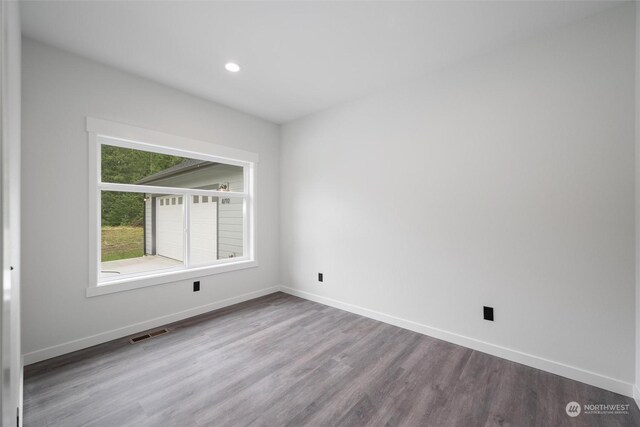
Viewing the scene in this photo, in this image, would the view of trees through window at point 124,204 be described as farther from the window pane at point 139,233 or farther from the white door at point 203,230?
the white door at point 203,230

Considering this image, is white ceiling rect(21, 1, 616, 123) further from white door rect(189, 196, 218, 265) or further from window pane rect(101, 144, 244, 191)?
white door rect(189, 196, 218, 265)

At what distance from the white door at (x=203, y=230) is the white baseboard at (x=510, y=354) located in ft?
6.20

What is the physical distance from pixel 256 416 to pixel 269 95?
316cm

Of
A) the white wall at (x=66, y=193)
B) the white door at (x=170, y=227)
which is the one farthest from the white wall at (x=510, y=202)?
the white wall at (x=66, y=193)

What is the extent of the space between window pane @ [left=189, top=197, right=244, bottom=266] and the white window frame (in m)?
0.09

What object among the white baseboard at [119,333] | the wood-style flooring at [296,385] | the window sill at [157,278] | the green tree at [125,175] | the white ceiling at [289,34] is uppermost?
the white ceiling at [289,34]

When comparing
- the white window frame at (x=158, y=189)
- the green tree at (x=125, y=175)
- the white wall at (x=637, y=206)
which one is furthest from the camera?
the green tree at (x=125, y=175)

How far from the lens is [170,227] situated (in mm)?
3434

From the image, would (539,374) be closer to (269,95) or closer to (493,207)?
(493,207)

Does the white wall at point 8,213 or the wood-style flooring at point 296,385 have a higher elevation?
the white wall at point 8,213

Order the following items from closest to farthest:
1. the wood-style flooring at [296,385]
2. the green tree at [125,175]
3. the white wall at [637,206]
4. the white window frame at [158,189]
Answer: the wood-style flooring at [296,385] → the white wall at [637,206] → the white window frame at [158,189] → the green tree at [125,175]

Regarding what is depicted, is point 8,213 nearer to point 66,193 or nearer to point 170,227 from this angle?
point 66,193

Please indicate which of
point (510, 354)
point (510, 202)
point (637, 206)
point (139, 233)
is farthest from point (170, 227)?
point (637, 206)

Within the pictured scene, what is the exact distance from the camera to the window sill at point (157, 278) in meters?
2.70
